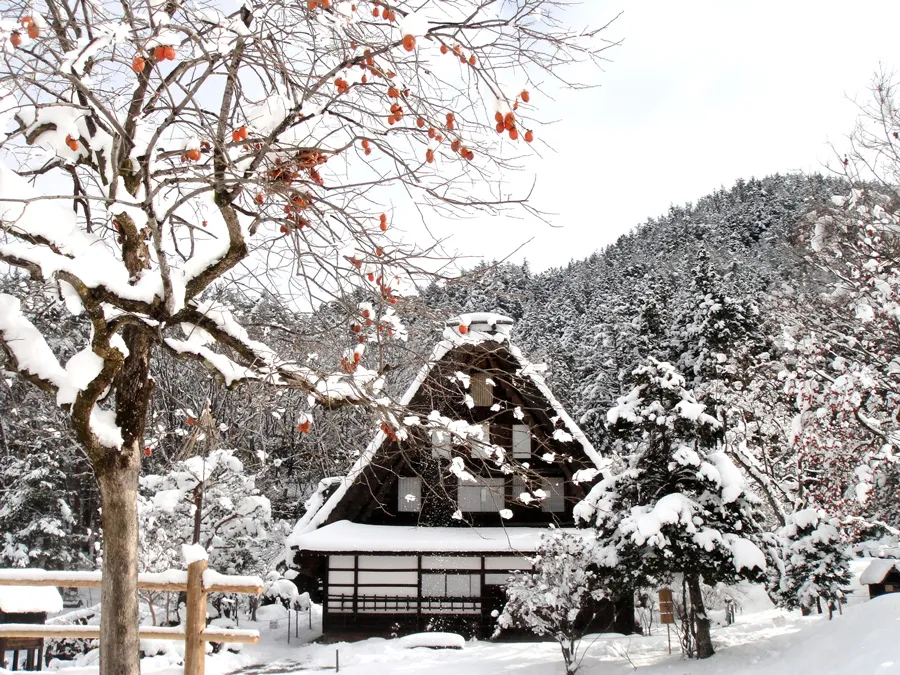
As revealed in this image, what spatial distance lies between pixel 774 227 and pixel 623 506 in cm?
6430

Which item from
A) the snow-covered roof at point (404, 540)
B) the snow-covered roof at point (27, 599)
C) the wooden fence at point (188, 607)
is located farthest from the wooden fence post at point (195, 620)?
the snow-covered roof at point (404, 540)

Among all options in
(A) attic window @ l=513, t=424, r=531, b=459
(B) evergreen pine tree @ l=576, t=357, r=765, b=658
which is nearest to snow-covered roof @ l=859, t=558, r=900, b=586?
(B) evergreen pine tree @ l=576, t=357, r=765, b=658

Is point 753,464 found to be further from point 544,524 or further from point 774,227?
point 774,227

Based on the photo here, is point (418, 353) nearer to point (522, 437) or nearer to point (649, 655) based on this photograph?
point (649, 655)

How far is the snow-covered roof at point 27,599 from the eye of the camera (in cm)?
1167

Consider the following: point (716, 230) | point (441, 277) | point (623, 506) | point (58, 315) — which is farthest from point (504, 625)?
point (716, 230)

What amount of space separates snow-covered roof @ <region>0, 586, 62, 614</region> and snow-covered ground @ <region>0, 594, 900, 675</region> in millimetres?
2184

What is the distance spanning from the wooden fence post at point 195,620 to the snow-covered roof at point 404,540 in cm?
1143

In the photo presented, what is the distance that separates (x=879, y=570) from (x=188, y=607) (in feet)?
60.1

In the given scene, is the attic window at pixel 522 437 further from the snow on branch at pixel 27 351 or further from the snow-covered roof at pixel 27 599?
the snow on branch at pixel 27 351

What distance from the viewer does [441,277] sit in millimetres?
4824

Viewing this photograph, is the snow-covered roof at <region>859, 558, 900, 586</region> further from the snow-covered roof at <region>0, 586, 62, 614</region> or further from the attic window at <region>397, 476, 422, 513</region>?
the snow-covered roof at <region>0, 586, 62, 614</region>

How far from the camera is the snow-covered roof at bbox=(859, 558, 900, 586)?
1827 centimetres

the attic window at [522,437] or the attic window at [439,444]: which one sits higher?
the attic window at [522,437]
